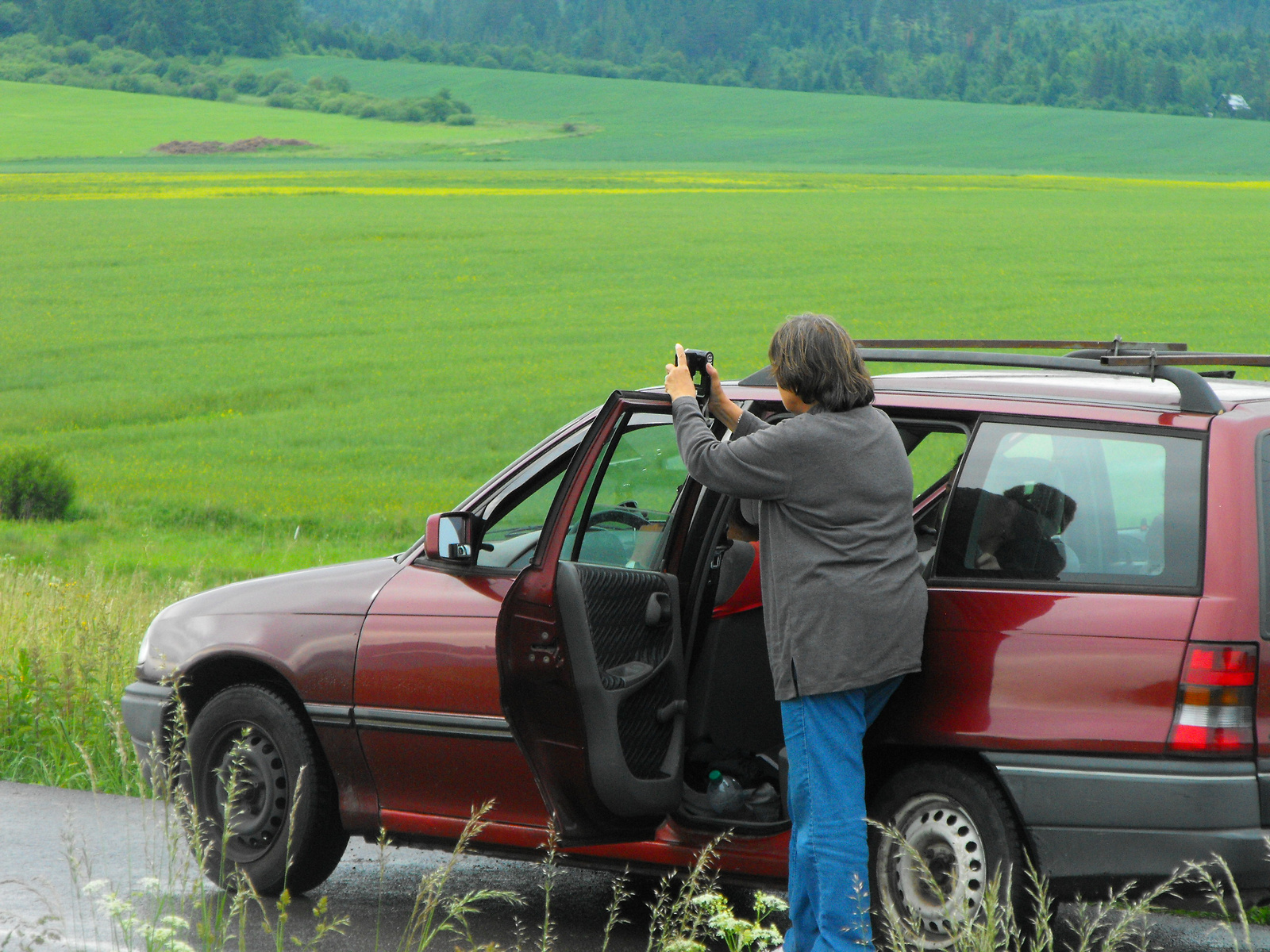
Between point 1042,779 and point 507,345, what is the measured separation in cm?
3353

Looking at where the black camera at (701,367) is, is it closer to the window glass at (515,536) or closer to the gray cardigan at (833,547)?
the gray cardigan at (833,547)

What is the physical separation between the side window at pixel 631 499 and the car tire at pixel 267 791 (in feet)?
4.02

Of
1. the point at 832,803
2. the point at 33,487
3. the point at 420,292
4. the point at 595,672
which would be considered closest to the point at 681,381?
the point at 595,672

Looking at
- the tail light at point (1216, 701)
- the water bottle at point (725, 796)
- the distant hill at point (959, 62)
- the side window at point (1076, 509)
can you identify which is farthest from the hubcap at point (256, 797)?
the distant hill at point (959, 62)

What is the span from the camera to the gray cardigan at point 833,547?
4188 millimetres

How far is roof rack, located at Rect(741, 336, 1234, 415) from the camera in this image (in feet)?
13.8

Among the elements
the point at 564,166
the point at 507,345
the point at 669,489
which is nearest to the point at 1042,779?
the point at 669,489

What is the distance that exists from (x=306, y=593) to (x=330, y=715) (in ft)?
1.41

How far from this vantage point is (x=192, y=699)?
5.81 m

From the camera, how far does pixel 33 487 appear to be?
813 inches

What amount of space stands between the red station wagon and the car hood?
0.05 feet

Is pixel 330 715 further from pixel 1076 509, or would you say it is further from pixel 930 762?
pixel 1076 509

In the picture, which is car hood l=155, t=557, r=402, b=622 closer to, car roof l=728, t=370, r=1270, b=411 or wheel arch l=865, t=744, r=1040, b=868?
car roof l=728, t=370, r=1270, b=411

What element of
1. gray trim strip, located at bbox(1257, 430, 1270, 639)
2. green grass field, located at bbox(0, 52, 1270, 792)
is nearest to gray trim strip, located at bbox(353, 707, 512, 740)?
green grass field, located at bbox(0, 52, 1270, 792)
